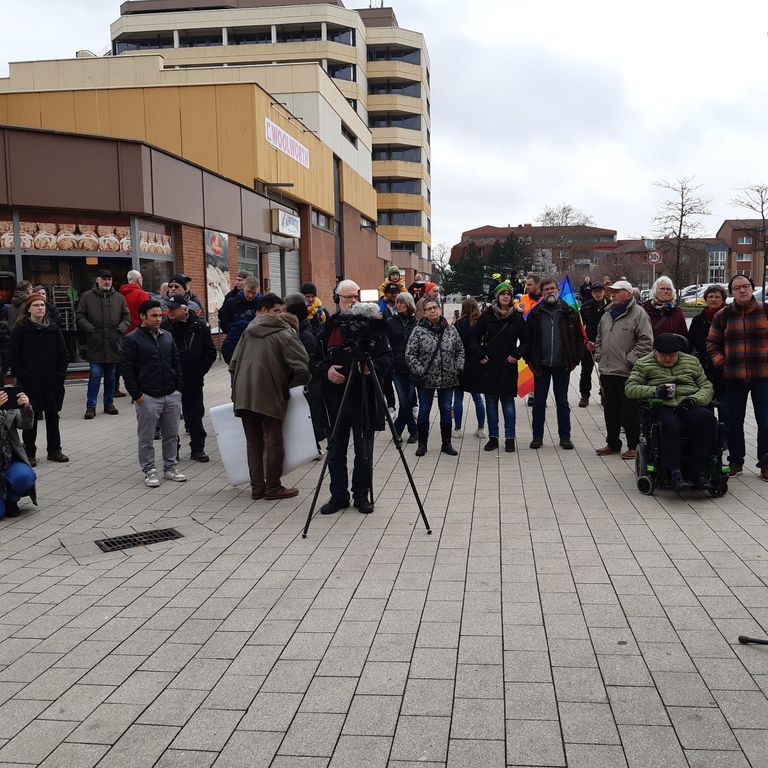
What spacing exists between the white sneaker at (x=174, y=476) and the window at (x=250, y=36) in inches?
2389

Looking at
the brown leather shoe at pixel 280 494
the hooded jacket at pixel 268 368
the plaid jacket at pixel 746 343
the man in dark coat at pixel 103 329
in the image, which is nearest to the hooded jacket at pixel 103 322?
the man in dark coat at pixel 103 329

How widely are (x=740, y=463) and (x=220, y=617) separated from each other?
5630 mm

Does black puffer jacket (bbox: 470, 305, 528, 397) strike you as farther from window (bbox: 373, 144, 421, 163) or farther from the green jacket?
window (bbox: 373, 144, 421, 163)

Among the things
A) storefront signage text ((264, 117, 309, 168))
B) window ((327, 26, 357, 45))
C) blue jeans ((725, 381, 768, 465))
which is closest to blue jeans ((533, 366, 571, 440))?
blue jeans ((725, 381, 768, 465))

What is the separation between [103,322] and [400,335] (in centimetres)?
489

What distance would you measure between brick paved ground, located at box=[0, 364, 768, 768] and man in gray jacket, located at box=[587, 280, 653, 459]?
170 cm

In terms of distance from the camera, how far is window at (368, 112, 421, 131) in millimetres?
68938

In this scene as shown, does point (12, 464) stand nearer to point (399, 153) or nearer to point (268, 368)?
point (268, 368)

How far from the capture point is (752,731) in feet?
10.6

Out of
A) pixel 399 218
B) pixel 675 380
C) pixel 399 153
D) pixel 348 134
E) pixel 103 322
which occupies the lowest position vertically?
pixel 675 380

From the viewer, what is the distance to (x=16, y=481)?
21.7ft

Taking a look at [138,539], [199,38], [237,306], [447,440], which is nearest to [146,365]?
[138,539]

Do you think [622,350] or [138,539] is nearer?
[138,539]

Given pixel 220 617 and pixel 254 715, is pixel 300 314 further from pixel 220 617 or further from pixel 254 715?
pixel 254 715
